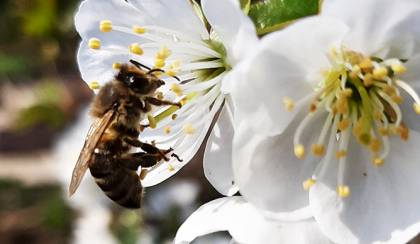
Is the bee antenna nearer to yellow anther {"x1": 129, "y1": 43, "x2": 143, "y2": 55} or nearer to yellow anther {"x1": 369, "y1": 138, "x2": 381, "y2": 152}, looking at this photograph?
yellow anther {"x1": 129, "y1": 43, "x2": 143, "y2": 55}

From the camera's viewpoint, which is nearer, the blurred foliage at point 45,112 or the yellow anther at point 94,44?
the yellow anther at point 94,44

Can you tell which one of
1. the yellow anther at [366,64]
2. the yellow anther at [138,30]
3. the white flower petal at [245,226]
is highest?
the yellow anther at [366,64]

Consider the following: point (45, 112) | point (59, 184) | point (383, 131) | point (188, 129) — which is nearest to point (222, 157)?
point (188, 129)

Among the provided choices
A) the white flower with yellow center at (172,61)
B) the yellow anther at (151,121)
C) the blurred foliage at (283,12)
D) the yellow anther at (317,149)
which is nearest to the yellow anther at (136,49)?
the white flower with yellow center at (172,61)

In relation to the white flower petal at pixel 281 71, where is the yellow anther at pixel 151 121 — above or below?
below

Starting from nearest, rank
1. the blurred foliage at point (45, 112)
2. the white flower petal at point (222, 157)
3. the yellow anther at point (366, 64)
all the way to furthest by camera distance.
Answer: the yellow anther at point (366, 64) → the white flower petal at point (222, 157) → the blurred foliage at point (45, 112)

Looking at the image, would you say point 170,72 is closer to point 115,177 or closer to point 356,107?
point 115,177

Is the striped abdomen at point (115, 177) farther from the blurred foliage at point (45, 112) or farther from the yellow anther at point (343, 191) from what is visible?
the blurred foliage at point (45, 112)

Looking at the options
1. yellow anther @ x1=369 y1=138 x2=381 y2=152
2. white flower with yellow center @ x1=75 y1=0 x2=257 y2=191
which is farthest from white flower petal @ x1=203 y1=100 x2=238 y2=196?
yellow anther @ x1=369 y1=138 x2=381 y2=152

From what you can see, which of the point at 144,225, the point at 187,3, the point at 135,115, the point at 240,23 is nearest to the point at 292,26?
the point at 240,23

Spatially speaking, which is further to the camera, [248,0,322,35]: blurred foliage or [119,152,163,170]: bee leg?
[119,152,163,170]: bee leg
